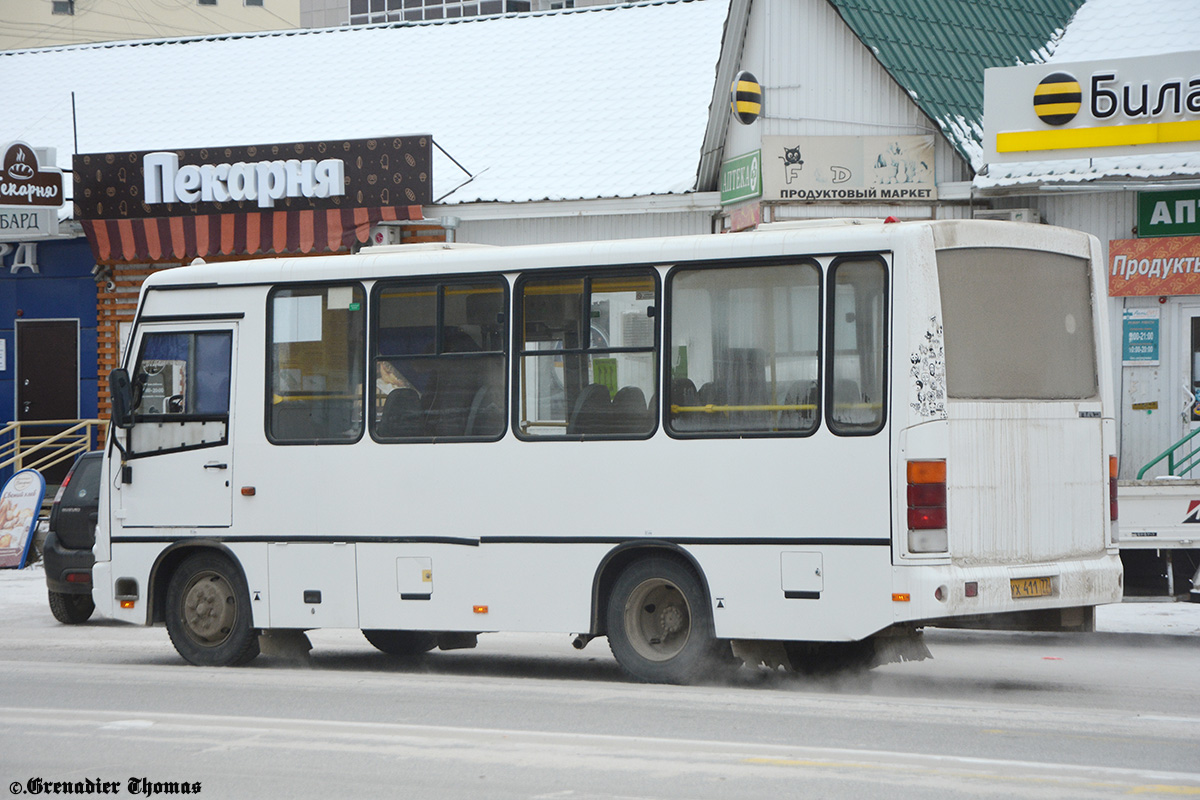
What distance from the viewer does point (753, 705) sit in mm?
8664

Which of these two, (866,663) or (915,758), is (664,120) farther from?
(915,758)

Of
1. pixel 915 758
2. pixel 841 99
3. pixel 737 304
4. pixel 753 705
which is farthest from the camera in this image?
pixel 841 99

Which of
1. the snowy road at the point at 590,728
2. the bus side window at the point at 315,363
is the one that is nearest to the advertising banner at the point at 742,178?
the snowy road at the point at 590,728

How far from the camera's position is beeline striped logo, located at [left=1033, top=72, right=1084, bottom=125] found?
17.5 metres

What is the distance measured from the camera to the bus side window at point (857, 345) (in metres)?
8.81

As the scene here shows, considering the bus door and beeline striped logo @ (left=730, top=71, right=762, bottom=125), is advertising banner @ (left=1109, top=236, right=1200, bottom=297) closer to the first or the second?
beeline striped logo @ (left=730, top=71, right=762, bottom=125)

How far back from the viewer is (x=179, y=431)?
11.1 m

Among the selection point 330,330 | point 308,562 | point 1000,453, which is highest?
point 330,330

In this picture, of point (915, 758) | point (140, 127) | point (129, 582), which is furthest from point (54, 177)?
point (915, 758)

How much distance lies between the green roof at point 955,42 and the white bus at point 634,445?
380 inches

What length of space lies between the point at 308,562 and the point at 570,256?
114 inches

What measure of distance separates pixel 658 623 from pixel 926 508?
6.51 ft

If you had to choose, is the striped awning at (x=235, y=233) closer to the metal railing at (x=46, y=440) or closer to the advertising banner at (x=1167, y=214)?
the metal railing at (x=46, y=440)

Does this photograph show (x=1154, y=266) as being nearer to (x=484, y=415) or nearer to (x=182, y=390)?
(x=484, y=415)
